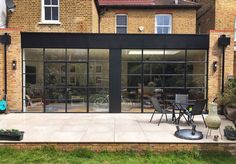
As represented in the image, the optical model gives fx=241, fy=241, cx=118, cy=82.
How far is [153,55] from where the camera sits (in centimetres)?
1184

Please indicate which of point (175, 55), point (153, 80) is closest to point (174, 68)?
point (175, 55)

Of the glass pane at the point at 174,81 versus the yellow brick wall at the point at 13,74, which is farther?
the glass pane at the point at 174,81

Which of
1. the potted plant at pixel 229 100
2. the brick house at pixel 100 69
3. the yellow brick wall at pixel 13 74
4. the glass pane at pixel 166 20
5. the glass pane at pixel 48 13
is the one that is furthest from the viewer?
the glass pane at pixel 166 20

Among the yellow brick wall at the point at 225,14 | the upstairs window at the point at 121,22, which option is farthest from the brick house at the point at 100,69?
the upstairs window at the point at 121,22

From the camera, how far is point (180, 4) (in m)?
17.5

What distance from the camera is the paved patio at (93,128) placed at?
682cm

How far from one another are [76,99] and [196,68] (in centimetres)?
610

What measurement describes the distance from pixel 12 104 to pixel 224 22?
14.1 meters

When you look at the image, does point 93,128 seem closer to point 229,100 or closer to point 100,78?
point 100,78

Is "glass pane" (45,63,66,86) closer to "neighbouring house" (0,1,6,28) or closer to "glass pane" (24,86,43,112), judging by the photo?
"glass pane" (24,86,43,112)

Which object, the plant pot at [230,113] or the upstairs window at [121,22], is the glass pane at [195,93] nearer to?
the plant pot at [230,113]

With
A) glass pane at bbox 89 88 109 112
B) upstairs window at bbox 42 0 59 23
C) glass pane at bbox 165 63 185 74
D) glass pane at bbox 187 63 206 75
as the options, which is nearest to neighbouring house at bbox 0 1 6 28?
upstairs window at bbox 42 0 59 23

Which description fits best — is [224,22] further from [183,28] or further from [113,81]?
[113,81]

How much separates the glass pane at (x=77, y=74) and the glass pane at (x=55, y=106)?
1.01 m
